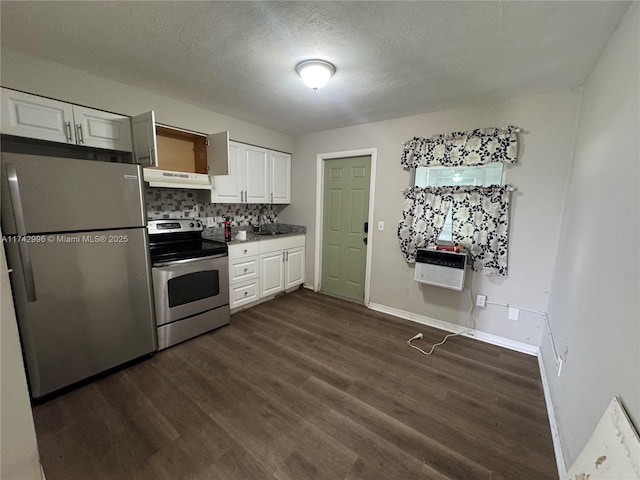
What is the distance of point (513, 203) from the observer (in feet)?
7.89

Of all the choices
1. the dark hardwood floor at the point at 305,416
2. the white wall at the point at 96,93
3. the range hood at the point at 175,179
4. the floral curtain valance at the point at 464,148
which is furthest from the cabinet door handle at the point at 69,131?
the floral curtain valance at the point at 464,148

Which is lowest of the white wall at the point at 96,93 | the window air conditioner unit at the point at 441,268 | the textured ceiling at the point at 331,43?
the window air conditioner unit at the point at 441,268

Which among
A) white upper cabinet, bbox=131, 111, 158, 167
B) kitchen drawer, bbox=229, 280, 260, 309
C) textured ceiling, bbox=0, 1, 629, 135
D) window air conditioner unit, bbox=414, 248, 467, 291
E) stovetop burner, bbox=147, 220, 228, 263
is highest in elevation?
textured ceiling, bbox=0, 1, 629, 135

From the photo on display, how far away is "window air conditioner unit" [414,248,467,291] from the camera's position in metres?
2.56

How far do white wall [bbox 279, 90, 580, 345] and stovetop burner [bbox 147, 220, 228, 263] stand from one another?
1981 mm

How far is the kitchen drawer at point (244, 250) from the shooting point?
118 inches

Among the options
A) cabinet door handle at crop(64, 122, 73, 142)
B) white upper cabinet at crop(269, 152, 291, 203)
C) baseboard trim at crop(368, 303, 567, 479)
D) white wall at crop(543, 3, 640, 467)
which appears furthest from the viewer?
white upper cabinet at crop(269, 152, 291, 203)

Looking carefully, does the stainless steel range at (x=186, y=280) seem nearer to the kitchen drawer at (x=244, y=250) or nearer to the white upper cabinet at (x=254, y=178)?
the kitchen drawer at (x=244, y=250)

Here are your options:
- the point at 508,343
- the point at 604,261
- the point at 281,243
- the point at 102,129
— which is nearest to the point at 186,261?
the point at 102,129

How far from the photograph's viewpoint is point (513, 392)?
1.94 meters

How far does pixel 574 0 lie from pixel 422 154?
1540 mm

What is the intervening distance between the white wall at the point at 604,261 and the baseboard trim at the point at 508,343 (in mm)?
87

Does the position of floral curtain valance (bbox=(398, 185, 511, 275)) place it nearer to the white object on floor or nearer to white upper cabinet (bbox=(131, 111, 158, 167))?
the white object on floor

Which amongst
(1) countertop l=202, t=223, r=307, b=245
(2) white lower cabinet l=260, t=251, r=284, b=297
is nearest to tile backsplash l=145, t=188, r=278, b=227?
(1) countertop l=202, t=223, r=307, b=245
